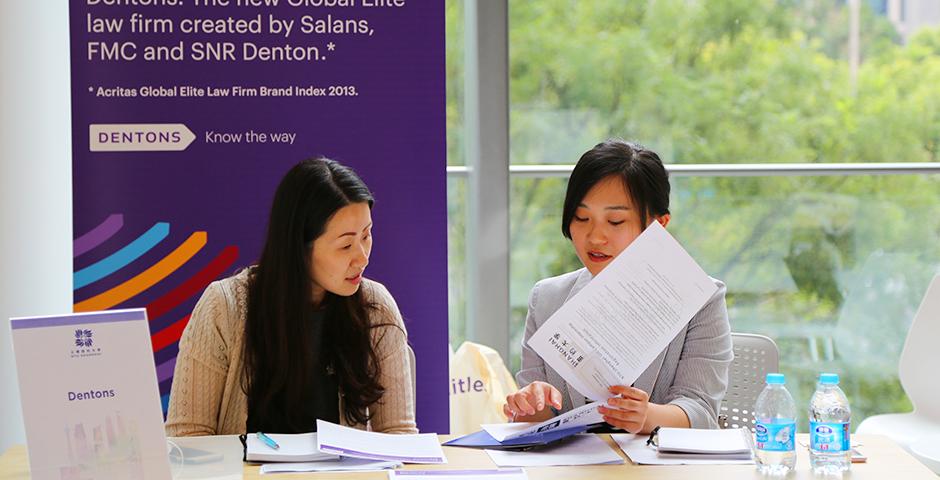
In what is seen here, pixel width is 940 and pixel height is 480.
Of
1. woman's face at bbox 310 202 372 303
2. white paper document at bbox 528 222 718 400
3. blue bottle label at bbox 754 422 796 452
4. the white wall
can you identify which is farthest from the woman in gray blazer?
the white wall

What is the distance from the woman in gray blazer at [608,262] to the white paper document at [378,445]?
0.93 ft

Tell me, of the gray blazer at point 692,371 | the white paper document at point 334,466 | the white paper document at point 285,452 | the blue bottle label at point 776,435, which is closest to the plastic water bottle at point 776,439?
the blue bottle label at point 776,435

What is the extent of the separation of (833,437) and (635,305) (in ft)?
1.63

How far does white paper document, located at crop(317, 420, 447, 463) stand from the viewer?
2254 mm

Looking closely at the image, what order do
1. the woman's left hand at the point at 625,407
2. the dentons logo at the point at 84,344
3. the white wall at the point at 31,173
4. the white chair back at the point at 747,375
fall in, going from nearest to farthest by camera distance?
the dentons logo at the point at 84,344 < the woman's left hand at the point at 625,407 < the white chair back at the point at 747,375 < the white wall at the point at 31,173

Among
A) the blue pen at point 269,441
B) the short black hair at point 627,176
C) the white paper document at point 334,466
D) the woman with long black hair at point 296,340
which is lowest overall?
the white paper document at point 334,466

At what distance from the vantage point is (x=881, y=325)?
4.81 metres

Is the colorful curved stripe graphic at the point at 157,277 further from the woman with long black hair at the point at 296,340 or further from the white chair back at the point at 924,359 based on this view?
the white chair back at the point at 924,359

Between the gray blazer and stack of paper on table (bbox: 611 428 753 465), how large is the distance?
0.18 meters

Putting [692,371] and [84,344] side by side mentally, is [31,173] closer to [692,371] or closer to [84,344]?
[84,344]

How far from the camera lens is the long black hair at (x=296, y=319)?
2.68m

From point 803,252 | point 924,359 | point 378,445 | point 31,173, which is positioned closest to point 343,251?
point 378,445

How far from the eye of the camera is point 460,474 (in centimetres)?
218

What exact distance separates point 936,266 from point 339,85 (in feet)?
9.98
